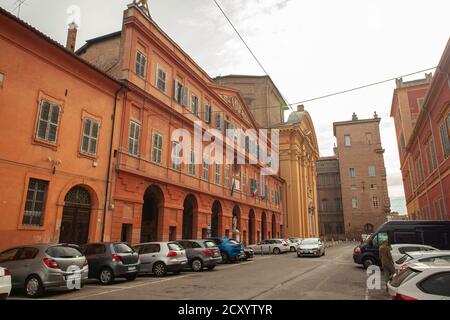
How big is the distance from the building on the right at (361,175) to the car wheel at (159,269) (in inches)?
2383

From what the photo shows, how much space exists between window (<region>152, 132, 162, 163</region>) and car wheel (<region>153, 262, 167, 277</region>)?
760 centimetres

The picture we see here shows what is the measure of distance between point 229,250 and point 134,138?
851 cm

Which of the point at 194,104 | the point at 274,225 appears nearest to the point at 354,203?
the point at 274,225

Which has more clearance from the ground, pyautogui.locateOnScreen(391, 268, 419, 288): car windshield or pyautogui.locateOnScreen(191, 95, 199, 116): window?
pyautogui.locateOnScreen(191, 95, 199, 116): window

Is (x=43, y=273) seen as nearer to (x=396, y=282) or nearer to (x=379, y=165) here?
(x=396, y=282)

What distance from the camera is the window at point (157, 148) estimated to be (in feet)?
67.5

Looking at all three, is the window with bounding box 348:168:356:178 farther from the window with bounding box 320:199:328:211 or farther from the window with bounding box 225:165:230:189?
the window with bounding box 225:165:230:189

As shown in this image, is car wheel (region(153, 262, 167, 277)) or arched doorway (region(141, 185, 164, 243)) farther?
arched doorway (region(141, 185, 164, 243))

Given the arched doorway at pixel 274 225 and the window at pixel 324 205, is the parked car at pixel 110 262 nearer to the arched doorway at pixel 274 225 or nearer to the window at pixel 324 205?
the arched doorway at pixel 274 225

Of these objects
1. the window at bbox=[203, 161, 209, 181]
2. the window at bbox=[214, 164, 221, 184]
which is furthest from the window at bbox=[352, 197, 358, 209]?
the window at bbox=[203, 161, 209, 181]

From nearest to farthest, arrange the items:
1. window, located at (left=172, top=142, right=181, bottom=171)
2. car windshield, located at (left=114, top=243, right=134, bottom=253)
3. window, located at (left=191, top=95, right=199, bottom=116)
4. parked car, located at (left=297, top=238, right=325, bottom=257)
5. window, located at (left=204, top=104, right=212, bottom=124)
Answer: car windshield, located at (left=114, top=243, right=134, bottom=253)
window, located at (left=172, top=142, right=181, bottom=171)
parked car, located at (left=297, top=238, right=325, bottom=257)
window, located at (left=191, top=95, right=199, bottom=116)
window, located at (left=204, top=104, right=212, bottom=124)

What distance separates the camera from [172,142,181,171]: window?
2242 centimetres

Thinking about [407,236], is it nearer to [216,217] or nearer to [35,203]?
[216,217]

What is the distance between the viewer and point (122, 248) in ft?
41.5
